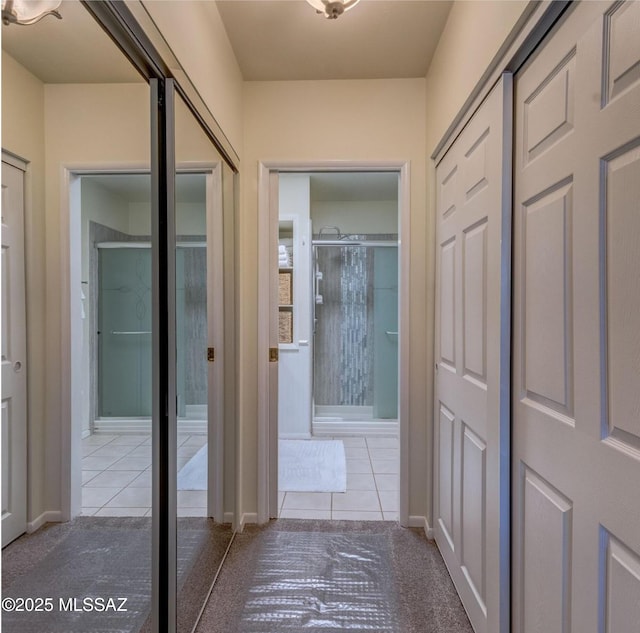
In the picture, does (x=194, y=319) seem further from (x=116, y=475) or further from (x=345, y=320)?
(x=345, y=320)

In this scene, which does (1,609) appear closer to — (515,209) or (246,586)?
(246,586)

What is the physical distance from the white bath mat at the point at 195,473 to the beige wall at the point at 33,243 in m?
0.69

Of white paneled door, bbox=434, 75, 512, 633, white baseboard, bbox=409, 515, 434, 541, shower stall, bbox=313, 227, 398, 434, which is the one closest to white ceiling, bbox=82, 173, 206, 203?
white paneled door, bbox=434, 75, 512, 633

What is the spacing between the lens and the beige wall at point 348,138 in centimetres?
212

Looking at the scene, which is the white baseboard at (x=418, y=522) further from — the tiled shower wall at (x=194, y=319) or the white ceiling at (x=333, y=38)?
the white ceiling at (x=333, y=38)

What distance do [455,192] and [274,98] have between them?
1187 millimetres

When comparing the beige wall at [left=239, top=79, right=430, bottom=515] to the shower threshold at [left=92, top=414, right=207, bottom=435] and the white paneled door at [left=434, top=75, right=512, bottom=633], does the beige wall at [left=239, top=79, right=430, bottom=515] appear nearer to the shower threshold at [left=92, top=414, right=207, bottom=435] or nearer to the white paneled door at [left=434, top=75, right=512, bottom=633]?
the white paneled door at [left=434, top=75, right=512, bottom=633]

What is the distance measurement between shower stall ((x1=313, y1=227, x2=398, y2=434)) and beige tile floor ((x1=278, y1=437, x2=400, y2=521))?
0.96m

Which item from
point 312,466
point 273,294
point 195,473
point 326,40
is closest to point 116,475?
Answer: point 195,473

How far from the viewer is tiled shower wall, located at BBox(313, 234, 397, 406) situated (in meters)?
4.11

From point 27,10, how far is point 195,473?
1459 millimetres

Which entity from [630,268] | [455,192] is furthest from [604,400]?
[455,192]

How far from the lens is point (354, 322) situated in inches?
162

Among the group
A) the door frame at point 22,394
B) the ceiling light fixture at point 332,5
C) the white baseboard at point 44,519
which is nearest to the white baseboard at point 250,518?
the white baseboard at point 44,519
